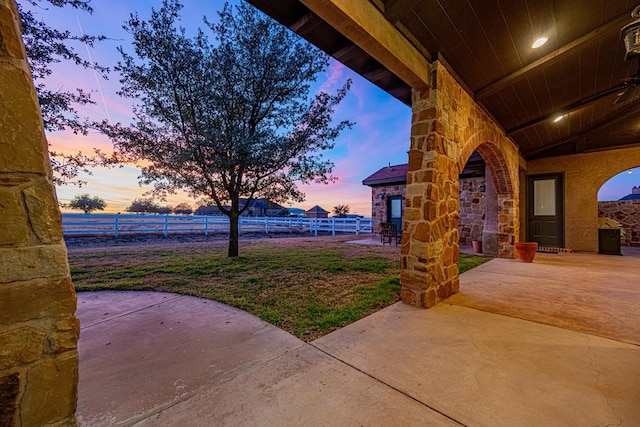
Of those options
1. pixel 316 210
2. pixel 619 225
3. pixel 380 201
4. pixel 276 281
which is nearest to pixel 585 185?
pixel 619 225

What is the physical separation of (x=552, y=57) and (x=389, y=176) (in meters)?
7.25

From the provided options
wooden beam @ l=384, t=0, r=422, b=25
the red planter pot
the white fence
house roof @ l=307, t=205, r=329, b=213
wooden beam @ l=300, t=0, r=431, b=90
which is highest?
wooden beam @ l=384, t=0, r=422, b=25

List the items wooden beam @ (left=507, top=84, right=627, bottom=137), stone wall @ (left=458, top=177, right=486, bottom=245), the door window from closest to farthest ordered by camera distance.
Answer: wooden beam @ (left=507, top=84, right=627, bottom=137), the door window, stone wall @ (left=458, top=177, right=486, bottom=245)

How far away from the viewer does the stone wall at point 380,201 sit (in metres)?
10.6

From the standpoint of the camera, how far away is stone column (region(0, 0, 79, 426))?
2.71 feet

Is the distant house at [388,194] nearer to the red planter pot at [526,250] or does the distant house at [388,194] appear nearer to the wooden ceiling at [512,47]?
the red planter pot at [526,250]

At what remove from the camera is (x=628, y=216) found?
27.4 feet

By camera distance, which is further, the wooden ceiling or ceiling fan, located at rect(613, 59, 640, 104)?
ceiling fan, located at rect(613, 59, 640, 104)

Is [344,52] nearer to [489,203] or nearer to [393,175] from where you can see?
[489,203]

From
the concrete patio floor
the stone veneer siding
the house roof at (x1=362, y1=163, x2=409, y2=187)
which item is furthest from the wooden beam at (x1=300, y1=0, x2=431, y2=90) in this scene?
the house roof at (x1=362, y1=163, x2=409, y2=187)

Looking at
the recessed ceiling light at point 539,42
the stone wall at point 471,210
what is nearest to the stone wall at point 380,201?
the stone wall at point 471,210

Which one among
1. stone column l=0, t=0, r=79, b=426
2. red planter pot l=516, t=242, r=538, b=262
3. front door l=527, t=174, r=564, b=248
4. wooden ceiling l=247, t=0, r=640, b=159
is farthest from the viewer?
front door l=527, t=174, r=564, b=248

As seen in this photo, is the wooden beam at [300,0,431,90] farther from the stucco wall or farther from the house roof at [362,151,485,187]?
the stucco wall

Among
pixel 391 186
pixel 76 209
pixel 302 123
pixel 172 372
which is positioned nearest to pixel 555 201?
pixel 391 186
